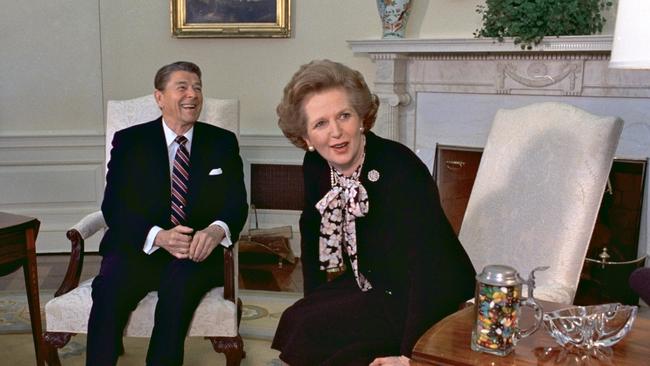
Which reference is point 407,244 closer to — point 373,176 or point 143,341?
point 373,176

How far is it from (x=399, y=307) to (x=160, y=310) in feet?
3.13

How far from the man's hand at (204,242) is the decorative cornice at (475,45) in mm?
1925

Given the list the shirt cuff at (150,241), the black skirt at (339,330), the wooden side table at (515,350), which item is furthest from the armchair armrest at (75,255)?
the wooden side table at (515,350)

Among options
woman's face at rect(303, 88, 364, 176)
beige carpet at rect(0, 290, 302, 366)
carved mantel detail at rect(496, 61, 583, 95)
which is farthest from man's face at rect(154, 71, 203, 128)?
carved mantel detail at rect(496, 61, 583, 95)

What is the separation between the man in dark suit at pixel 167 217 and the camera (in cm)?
250

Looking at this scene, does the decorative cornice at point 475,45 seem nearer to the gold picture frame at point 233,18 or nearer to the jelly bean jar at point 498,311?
the gold picture frame at point 233,18

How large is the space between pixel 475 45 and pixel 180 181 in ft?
6.28

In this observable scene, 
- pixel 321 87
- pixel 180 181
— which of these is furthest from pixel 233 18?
pixel 321 87

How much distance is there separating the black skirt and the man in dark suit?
0.58 m

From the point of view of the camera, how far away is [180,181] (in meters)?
2.78

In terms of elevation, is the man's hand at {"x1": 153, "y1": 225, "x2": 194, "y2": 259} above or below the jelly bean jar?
below

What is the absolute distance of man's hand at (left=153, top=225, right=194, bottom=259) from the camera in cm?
261

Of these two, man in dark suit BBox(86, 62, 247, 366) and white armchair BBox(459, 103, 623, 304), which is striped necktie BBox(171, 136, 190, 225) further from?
white armchair BBox(459, 103, 623, 304)

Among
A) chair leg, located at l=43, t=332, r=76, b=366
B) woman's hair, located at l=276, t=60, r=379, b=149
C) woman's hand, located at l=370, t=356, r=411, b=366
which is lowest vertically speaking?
chair leg, located at l=43, t=332, r=76, b=366
